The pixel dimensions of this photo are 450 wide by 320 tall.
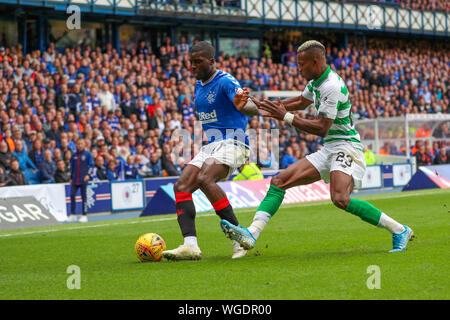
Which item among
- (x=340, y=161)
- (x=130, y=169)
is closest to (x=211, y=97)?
(x=340, y=161)

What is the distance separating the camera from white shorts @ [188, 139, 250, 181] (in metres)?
7.88

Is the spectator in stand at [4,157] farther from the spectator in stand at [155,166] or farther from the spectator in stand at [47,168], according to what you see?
the spectator in stand at [155,166]

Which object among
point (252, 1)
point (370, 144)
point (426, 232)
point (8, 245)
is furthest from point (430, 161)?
point (8, 245)

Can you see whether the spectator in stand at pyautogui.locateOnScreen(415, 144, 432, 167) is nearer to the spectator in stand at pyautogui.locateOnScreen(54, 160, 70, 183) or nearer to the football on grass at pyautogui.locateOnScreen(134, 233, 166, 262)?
the spectator in stand at pyautogui.locateOnScreen(54, 160, 70, 183)

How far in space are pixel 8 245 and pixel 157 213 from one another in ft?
23.0

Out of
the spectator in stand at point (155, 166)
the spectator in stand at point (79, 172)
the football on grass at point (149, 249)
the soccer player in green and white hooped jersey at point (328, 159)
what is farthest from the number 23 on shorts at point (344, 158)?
the spectator in stand at point (155, 166)

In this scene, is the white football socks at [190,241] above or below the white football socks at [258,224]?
below

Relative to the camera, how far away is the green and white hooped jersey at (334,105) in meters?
7.44

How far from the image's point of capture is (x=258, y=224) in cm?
770

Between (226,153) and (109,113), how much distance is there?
536 inches

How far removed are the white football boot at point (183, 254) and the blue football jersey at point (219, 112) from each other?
1.34m

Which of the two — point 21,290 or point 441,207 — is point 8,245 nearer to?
point 21,290

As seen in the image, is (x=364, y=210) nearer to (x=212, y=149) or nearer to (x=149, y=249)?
(x=212, y=149)

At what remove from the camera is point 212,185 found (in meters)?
7.78
